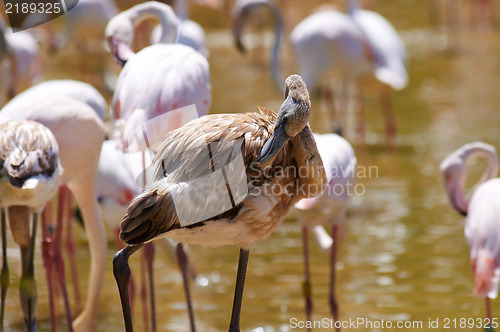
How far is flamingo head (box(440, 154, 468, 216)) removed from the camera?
4.25 meters

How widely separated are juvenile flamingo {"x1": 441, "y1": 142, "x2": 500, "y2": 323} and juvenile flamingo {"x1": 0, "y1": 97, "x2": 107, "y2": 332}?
171cm

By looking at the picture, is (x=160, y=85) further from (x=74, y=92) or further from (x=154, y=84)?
(x=74, y=92)

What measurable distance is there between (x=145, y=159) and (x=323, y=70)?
12.5 ft

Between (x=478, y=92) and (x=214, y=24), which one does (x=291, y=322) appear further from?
(x=214, y=24)

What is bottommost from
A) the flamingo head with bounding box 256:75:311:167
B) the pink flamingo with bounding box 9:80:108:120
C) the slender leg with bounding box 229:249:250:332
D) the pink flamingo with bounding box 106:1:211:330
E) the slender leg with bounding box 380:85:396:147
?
the slender leg with bounding box 380:85:396:147

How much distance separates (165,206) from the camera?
2695 mm

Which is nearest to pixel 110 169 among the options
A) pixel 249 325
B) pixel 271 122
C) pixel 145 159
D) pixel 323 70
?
pixel 145 159

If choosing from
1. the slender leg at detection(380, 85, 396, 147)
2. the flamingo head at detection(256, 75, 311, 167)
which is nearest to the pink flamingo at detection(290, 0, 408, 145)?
the slender leg at detection(380, 85, 396, 147)

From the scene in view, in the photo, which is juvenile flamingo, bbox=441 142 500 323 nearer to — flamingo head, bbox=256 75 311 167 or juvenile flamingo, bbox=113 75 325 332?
juvenile flamingo, bbox=113 75 325 332

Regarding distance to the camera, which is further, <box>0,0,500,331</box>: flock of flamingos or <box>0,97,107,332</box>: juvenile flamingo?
<box>0,97,107,332</box>: juvenile flamingo

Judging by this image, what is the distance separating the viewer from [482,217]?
3855mm

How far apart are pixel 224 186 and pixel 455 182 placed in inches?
75.4

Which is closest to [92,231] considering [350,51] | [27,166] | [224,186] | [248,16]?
[27,166]

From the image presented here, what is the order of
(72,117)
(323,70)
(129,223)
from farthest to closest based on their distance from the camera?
(323,70)
(72,117)
(129,223)
